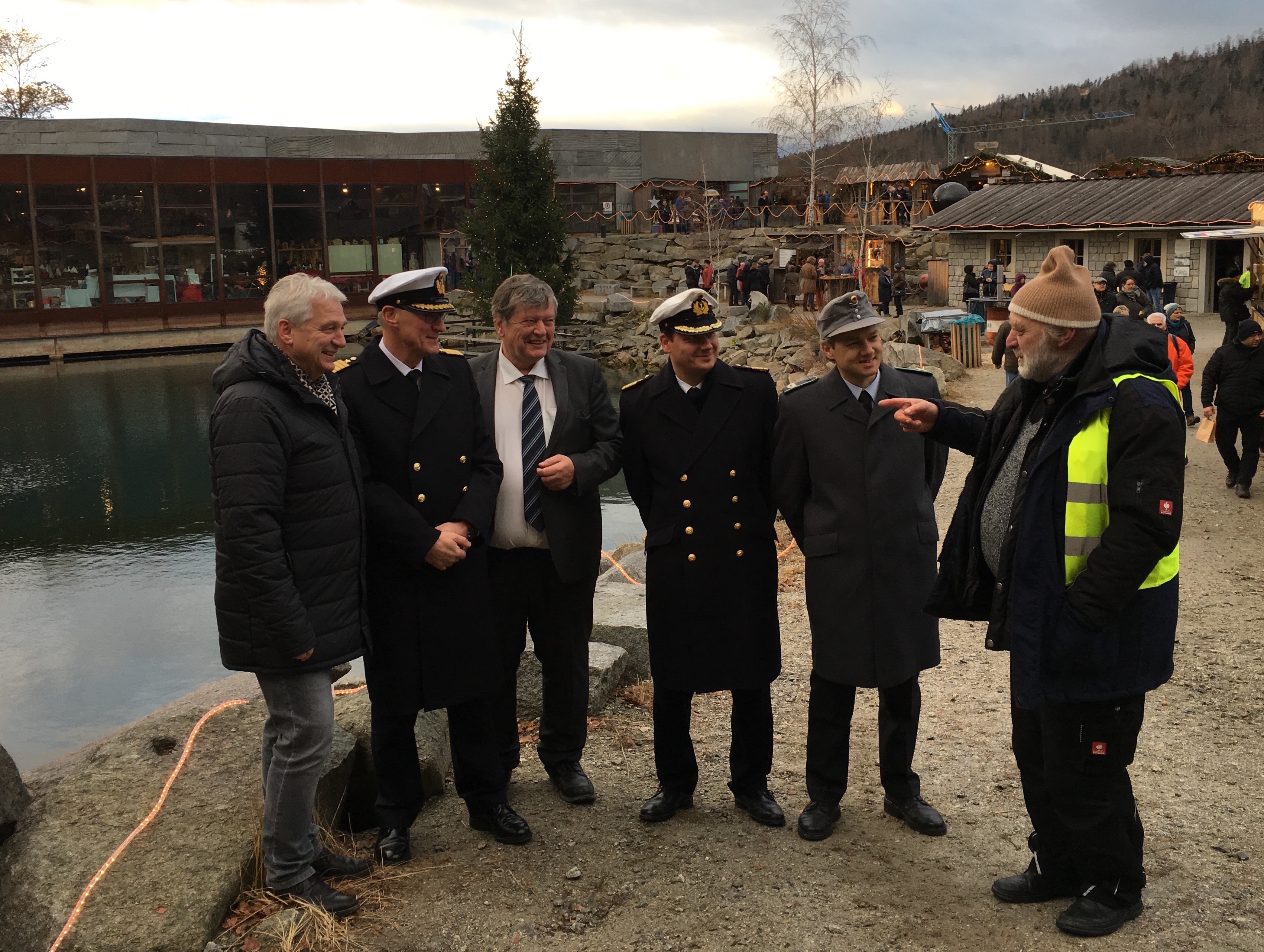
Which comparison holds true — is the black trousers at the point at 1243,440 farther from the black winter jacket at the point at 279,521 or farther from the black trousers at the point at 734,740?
Answer: the black winter jacket at the point at 279,521

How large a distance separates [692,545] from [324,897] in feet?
5.53

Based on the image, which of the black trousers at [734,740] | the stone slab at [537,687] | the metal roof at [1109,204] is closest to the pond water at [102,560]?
the stone slab at [537,687]

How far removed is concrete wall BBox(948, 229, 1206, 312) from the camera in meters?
26.2

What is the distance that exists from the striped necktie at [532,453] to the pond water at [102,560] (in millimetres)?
4467

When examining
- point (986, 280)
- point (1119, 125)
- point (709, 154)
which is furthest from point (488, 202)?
point (1119, 125)

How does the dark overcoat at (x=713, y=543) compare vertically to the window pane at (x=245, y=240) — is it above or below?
below

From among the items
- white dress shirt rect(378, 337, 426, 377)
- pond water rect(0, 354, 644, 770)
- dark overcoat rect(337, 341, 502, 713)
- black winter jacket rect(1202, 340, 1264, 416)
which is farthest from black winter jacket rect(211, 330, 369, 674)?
black winter jacket rect(1202, 340, 1264, 416)

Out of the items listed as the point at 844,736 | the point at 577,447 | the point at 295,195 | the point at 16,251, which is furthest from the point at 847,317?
the point at 295,195

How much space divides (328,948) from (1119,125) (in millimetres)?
102877

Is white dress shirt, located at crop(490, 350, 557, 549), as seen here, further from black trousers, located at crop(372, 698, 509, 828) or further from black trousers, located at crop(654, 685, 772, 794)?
black trousers, located at crop(654, 685, 772, 794)

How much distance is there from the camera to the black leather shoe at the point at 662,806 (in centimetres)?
407

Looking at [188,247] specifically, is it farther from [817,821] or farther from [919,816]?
[919,816]

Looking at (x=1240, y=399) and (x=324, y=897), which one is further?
(x=1240, y=399)

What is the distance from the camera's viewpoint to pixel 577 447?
4.20 meters
